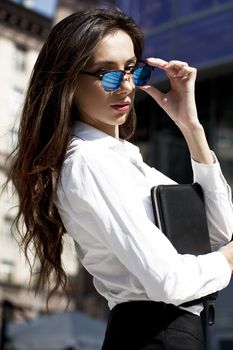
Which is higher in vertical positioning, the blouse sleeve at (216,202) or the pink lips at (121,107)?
the pink lips at (121,107)

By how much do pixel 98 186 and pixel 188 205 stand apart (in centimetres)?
24

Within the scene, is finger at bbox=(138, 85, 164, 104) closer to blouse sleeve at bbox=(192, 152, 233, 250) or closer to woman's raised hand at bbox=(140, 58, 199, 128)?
woman's raised hand at bbox=(140, 58, 199, 128)

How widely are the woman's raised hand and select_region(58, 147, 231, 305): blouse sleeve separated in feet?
0.89

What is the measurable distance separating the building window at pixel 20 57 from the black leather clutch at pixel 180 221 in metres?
41.5

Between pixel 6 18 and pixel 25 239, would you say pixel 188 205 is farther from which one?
pixel 6 18

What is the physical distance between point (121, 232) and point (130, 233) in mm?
21

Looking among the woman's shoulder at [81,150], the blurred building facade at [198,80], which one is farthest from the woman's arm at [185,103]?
the blurred building facade at [198,80]

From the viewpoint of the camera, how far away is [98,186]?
5.76ft

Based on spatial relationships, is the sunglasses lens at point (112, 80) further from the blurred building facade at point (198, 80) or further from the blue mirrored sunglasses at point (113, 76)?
the blurred building facade at point (198, 80)

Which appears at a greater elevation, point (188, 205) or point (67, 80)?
point (67, 80)

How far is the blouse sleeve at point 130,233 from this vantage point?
1676mm

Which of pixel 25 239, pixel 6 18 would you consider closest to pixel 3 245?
pixel 6 18

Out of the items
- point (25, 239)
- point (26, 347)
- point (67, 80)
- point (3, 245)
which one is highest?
point (67, 80)

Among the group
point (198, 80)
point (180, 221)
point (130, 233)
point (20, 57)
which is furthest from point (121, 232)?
point (20, 57)
